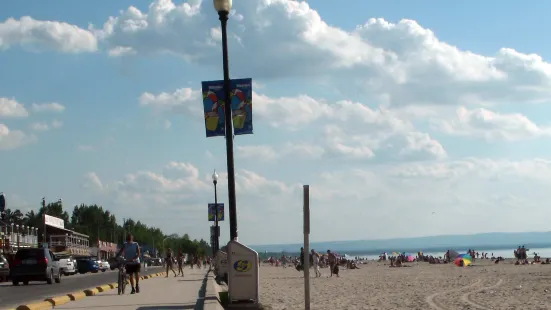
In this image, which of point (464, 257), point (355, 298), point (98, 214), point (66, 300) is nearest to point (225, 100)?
point (66, 300)

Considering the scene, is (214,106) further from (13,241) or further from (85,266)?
(13,241)

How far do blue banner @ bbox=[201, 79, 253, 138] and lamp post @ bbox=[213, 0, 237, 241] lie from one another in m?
0.16

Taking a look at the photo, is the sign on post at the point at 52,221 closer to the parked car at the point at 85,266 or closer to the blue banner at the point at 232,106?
the parked car at the point at 85,266

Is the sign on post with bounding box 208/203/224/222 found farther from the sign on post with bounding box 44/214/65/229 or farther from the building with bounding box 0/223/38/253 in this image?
the sign on post with bounding box 44/214/65/229

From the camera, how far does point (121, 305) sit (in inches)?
646

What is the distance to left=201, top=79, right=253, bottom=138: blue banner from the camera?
54.1 ft

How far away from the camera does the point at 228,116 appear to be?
16312 millimetres

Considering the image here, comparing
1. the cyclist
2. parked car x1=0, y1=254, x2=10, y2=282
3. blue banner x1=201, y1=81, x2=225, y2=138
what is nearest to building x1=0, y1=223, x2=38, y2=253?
parked car x1=0, y1=254, x2=10, y2=282

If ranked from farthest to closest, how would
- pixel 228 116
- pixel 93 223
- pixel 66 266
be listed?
pixel 93 223 < pixel 66 266 < pixel 228 116

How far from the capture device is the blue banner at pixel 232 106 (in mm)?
16484

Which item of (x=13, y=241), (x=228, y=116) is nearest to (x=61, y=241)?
(x=13, y=241)

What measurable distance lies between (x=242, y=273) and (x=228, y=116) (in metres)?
3.40

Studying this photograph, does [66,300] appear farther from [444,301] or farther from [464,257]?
[464,257]

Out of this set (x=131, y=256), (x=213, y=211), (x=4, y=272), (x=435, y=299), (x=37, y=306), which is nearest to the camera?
(x=37, y=306)
